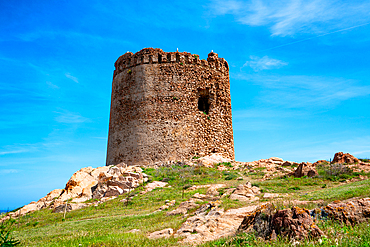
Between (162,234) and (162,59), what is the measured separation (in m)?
16.4

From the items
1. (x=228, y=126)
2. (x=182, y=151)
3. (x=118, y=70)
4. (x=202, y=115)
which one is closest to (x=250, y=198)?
(x=182, y=151)

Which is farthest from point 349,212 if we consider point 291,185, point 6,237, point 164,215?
point 291,185

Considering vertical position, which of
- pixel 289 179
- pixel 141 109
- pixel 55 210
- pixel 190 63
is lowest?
pixel 55 210

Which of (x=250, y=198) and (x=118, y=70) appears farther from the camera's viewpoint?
(x=118, y=70)

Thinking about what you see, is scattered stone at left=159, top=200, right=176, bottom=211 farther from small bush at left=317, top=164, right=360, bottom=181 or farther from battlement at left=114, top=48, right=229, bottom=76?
battlement at left=114, top=48, right=229, bottom=76

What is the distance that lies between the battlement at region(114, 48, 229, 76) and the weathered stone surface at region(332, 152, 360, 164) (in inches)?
429

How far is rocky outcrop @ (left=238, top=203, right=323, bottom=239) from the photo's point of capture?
441cm

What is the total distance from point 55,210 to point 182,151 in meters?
8.83

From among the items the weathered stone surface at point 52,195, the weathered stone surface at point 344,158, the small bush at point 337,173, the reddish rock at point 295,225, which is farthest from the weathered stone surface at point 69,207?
the weathered stone surface at point 344,158

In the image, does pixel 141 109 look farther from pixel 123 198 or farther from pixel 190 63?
pixel 123 198

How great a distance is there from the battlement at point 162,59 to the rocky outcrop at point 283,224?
1784cm

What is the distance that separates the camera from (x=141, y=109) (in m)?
21.1

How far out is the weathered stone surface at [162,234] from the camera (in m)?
7.00

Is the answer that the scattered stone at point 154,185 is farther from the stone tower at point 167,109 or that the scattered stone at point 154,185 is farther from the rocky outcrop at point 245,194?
the rocky outcrop at point 245,194
